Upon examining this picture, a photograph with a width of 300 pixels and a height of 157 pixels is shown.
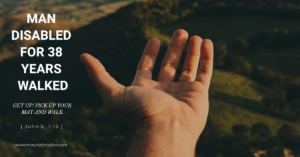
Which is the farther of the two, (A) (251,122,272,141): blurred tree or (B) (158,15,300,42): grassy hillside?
(B) (158,15,300,42): grassy hillside

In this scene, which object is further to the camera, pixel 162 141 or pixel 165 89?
pixel 165 89

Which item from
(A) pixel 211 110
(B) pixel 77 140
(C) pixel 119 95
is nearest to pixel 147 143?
(C) pixel 119 95

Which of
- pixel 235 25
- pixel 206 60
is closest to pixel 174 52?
pixel 206 60

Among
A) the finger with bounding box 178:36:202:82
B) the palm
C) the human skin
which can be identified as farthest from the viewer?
the finger with bounding box 178:36:202:82

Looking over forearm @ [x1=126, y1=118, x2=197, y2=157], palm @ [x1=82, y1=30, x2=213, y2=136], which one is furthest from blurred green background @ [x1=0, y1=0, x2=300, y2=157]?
forearm @ [x1=126, y1=118, x2=197, y2=157]

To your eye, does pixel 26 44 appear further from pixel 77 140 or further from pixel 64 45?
pixel 77 140

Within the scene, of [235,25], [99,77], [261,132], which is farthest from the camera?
[235,25]

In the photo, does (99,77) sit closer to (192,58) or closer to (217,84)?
(192,58)

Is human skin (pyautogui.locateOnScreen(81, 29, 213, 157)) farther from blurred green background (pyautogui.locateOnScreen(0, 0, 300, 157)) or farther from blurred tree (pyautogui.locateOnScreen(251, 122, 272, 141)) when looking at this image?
blurred tree (pyautogui.locateOnScreen(251, 122, 272, 141))
